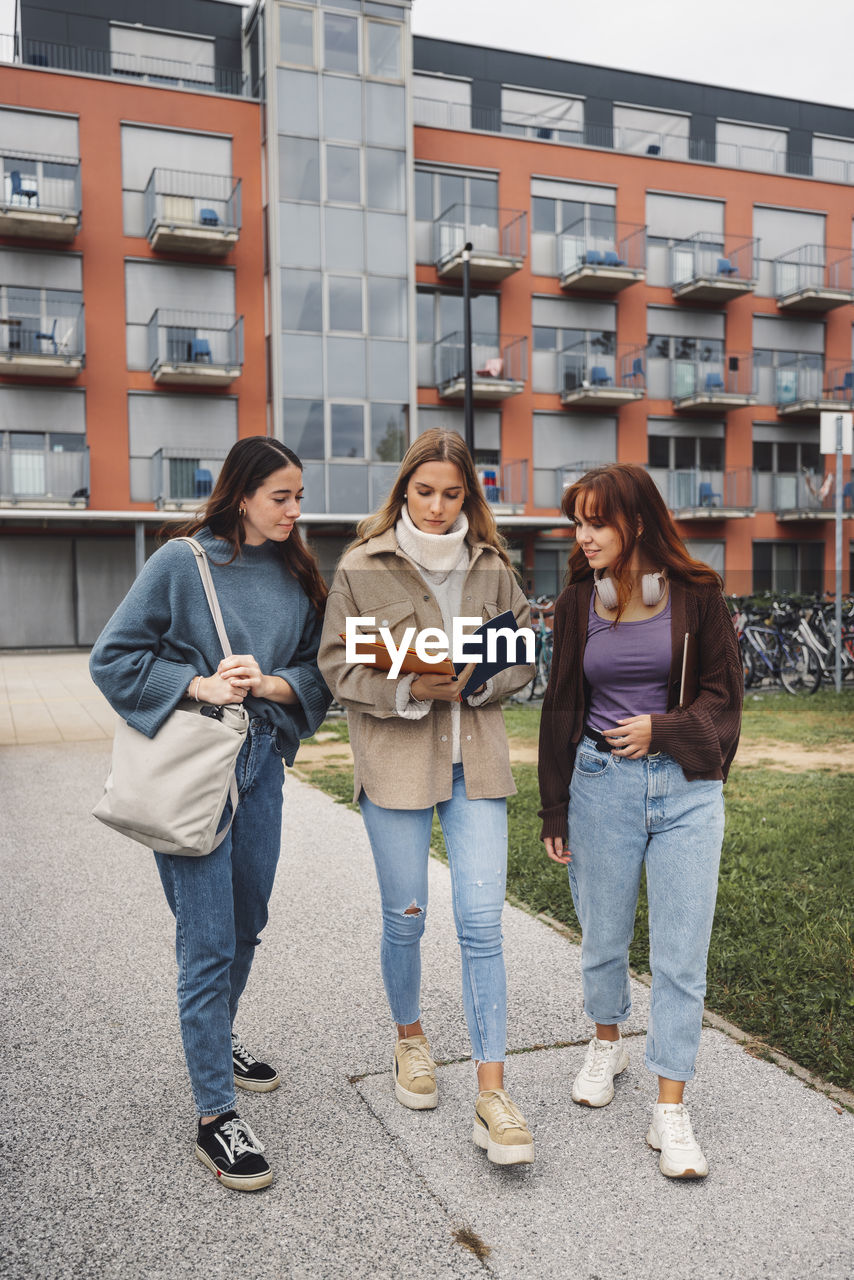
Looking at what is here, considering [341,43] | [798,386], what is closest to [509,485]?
[798,386]

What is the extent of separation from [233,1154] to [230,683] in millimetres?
1208

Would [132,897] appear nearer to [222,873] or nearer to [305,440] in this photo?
[222,873]

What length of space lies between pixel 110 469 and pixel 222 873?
2653 centimetres

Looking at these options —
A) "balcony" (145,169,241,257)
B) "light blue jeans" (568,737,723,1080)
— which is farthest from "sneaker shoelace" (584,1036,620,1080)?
"balcony" (145,169,241,257)

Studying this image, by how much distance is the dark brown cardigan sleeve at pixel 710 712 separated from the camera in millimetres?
2787

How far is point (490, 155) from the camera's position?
101ft

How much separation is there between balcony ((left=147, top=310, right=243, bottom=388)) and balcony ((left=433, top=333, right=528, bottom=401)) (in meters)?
5.60

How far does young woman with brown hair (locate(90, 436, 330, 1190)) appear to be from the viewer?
2801mm

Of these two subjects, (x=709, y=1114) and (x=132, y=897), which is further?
(x=132, y=897)

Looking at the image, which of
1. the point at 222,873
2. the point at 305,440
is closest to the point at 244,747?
the point at 222,873

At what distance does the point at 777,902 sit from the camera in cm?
498

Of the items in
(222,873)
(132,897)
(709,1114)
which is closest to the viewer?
(222,873)

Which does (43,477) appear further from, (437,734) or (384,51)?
(437,734)

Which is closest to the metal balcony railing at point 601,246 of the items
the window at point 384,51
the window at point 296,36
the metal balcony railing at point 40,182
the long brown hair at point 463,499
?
the window at point 384,51
